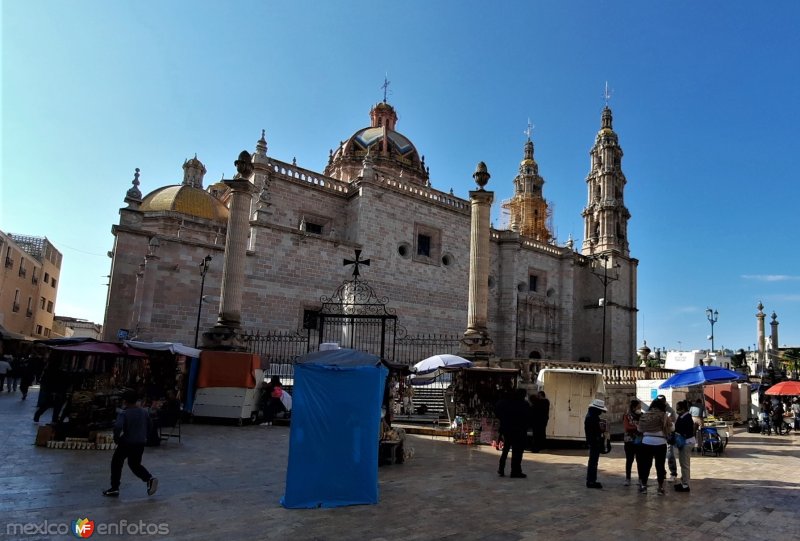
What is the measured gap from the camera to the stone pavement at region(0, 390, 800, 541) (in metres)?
5.36

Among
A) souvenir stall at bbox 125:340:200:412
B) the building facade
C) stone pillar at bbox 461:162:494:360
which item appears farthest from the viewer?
the building facade

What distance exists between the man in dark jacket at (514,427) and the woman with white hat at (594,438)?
0.97 meters

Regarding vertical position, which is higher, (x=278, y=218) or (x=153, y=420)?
(x=278, y=218)

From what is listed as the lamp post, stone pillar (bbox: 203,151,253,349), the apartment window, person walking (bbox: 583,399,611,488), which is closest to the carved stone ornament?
stone pillar (bbox: 203,151,253,349)

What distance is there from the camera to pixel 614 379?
16.7m

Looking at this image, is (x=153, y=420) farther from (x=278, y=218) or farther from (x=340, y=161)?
(x=340, y=161)

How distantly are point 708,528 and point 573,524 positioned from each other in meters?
1.52

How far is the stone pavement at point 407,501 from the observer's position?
17.6 feet

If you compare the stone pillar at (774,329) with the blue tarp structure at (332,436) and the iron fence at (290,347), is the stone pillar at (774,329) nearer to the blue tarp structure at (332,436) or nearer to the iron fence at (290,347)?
the iron fence at (290,347)

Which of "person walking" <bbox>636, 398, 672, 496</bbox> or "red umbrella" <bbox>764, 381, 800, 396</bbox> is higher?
"red umbrella" <bbox>764, 381, 800, 396</bbox>

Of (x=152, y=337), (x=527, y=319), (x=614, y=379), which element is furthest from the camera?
(x=527, y=319)

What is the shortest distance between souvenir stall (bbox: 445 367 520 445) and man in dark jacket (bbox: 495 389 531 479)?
13.0 feet

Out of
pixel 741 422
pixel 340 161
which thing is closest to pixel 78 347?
pixel 741 422

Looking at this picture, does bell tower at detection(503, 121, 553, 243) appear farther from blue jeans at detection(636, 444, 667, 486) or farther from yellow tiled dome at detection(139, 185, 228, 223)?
blue jeans at detection(636, 444, 667, 486)
